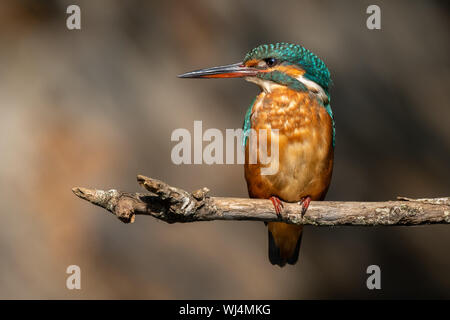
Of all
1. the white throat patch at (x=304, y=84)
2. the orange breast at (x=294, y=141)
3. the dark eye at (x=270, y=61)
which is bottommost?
the orange breast at (x=294, y=141)

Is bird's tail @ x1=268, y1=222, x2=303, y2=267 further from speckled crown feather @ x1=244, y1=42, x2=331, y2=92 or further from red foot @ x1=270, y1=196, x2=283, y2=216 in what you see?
speckled crown feather @ x1=244, y1=42, x2=331, y2=92

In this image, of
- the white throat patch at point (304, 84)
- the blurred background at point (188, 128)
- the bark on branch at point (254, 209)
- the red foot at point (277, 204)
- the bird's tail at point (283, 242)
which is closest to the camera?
the bark on branch at point (254, 209)

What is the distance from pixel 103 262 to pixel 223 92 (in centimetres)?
138

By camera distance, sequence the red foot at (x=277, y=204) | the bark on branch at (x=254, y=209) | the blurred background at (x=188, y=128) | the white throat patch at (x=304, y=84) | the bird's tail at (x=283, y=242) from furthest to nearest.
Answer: the blurred background at (x=188, y=128)
the bird's tail at (x=283, y=242)
the white throat patch at (x=304, y=84)
the red foot at (x=277, y=204)
the bark on branch at (x=254, y=209)

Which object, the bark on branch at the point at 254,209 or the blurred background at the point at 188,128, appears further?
the blurred background at the point at 188,128

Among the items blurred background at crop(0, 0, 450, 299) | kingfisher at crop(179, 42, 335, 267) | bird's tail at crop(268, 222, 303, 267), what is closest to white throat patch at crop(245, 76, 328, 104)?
kingfisher at crop(179, 42, 335, 267)

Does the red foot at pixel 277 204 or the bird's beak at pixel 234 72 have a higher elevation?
the bird's beak at pixel 234 72

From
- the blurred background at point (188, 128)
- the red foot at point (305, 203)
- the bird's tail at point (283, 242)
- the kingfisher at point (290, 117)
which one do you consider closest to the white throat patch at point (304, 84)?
the kingfisher at point (290, 117)

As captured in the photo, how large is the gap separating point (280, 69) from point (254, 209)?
631 millimetres

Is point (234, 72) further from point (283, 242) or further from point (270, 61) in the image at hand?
point (283, 242)

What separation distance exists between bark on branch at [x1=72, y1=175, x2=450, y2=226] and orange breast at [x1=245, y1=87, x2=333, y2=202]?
11 cm

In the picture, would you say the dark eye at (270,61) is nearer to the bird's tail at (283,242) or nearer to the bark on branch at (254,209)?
the bark on branch at (254,209)

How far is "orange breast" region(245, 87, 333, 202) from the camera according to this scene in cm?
242

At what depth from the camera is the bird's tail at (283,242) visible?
2.90m
